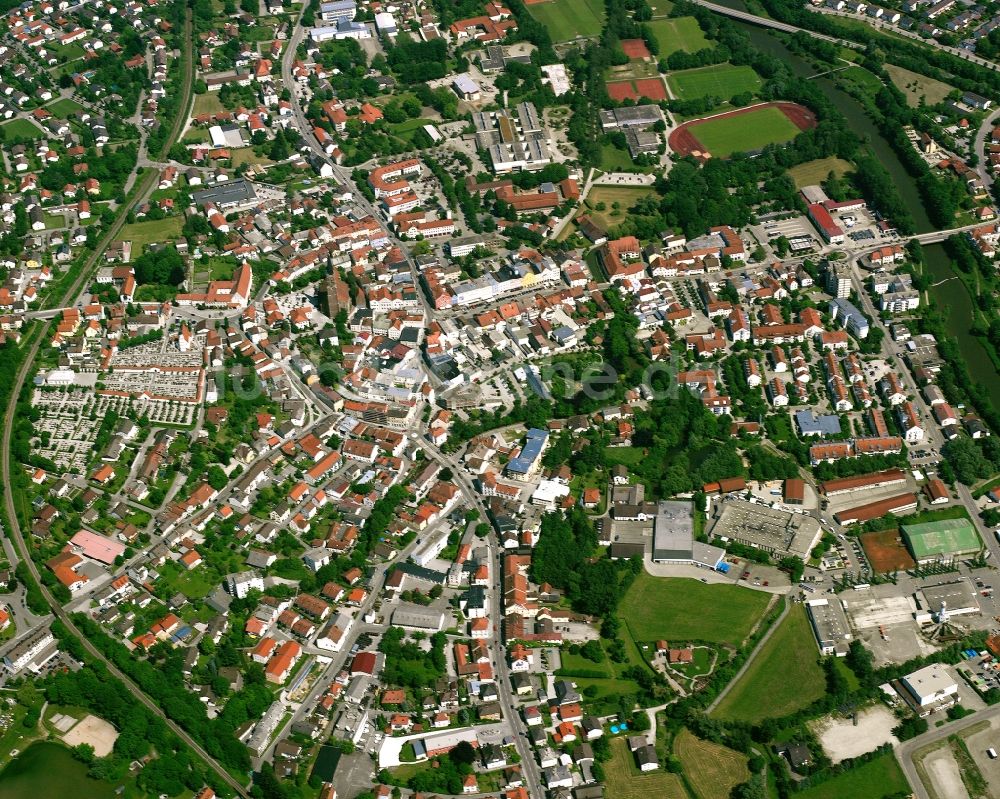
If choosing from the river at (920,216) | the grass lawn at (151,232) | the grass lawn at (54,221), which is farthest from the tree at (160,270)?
the river at (920,216)

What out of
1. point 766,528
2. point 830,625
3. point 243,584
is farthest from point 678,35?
point 243,584

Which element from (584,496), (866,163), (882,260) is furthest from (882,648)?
(866,163)

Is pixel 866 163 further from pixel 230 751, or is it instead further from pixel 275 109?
pixel 230 751

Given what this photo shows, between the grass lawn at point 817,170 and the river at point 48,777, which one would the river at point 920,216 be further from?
the river at point 48,777

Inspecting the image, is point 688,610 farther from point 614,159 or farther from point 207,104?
point 207,104

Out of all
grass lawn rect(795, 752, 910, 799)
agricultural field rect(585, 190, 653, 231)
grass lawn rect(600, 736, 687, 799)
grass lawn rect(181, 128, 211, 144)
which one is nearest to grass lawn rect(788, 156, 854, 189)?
agricultural field rect(585, 190, 653, 231)
